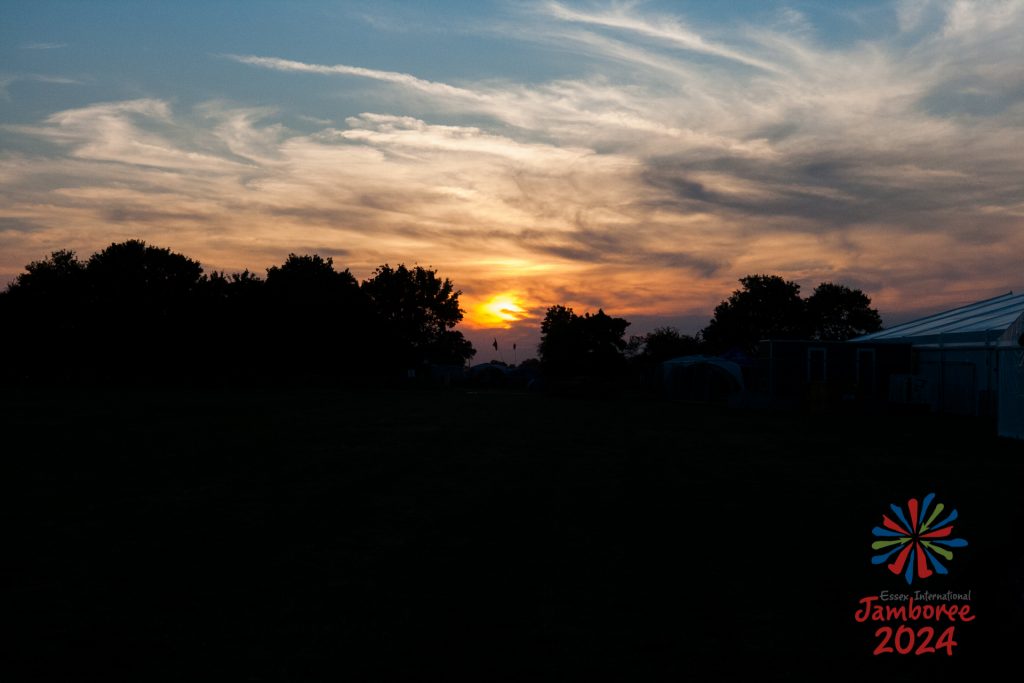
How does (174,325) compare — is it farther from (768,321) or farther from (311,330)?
(768,321)

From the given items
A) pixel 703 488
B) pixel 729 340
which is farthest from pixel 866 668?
pixel 729 340

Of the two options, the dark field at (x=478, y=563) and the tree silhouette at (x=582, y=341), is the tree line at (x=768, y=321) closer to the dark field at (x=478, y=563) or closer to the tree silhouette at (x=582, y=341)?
the tree silhouette at (x=582, y=341)

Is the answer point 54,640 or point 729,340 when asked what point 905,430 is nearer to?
point 54,640

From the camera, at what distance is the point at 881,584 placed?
26.1 ft

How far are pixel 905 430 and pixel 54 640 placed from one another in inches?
1194

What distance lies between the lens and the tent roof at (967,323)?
4056cm

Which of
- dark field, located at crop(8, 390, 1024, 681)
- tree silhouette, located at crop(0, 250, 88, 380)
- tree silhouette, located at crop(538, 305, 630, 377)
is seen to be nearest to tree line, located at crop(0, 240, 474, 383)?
tree silhouette, located at crop(0, 250, 88, 380)

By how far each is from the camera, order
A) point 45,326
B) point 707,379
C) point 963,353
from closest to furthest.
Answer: point 963,353, point 707,379, point 45,326

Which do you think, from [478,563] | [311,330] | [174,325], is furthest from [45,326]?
[478,563]

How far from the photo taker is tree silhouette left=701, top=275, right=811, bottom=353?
105m

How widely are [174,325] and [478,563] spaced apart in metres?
78.2

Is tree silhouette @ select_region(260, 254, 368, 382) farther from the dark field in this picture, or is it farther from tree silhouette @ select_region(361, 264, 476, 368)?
the dark field

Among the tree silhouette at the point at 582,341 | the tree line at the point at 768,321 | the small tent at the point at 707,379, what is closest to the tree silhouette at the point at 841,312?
the tree line at the point at 768,321

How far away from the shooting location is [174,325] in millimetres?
79750
